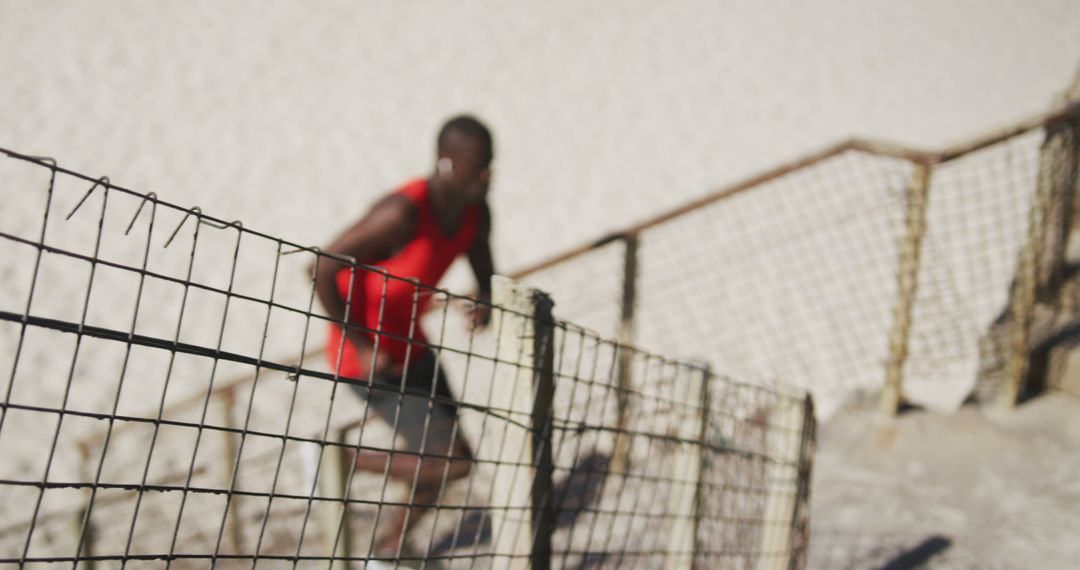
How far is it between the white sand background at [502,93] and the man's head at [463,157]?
456 centimetres

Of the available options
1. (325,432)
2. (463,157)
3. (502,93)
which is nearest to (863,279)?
(463,157)

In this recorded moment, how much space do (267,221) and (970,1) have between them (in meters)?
13.2

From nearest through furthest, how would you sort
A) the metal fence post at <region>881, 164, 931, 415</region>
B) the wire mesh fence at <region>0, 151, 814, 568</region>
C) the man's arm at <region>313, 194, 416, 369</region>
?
the wire mesh fence at <region>0, 151, 814, 568</region>
the man's arm at <region>313, 194, 416, 369</region>
the metal fence post at <region>881, 164, 931, 415</region>

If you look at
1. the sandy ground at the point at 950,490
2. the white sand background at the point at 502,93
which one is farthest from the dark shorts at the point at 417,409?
the white sand background at the point at 502,93

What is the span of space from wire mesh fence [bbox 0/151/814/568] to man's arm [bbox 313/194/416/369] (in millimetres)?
86

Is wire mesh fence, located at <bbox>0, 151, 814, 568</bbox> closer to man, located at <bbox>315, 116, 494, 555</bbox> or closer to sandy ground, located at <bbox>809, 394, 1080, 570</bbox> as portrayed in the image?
man, located at <bbox>315, 116, 494, 555</bbox>

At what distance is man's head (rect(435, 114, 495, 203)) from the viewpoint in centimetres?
312

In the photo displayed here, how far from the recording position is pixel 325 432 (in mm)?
1470

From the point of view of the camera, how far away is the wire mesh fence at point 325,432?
1.49m

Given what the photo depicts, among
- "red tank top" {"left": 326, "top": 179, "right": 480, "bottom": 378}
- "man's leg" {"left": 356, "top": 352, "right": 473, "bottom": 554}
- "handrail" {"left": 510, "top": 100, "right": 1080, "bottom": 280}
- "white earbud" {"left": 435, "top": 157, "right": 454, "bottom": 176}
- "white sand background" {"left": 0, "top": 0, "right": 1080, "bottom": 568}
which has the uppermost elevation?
"white sand background" {"left": 0, "top": 0, "right": 1080, "bottom": 568}

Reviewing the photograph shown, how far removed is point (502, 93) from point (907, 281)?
7993 mm

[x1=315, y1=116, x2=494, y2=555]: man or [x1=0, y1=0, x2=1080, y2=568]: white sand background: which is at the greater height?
[x1=0, y1=0, x2=1080, y2=568]: white sand background

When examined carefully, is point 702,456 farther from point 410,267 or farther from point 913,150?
point 913,150

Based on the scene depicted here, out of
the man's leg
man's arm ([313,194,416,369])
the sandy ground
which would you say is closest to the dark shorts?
the man's leg
